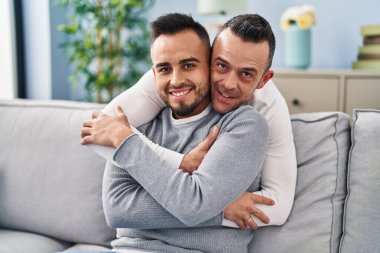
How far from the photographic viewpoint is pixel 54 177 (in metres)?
1.54

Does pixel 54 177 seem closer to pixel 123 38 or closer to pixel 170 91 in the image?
pixel 170 91

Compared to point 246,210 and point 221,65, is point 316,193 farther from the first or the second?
point 221,65

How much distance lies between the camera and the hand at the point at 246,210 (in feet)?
3.74

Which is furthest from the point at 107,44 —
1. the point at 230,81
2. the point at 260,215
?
the point at 260,215

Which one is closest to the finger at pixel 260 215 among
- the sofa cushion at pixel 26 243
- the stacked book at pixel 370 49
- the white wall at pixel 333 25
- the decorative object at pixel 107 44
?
the sofa cushion at pixel 26 243

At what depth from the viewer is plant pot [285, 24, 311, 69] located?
278cm

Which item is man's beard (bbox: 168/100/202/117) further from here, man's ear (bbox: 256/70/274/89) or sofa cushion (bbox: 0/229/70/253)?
sofa cushion (bbox: 0/229/70/253)

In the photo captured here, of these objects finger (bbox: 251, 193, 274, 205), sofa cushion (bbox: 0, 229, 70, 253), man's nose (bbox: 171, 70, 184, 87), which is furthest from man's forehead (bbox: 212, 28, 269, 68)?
sofa cushion (bbox: 0, 229, 70, 253)

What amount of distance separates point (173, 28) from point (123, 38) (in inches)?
104

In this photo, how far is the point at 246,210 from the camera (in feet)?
3.78

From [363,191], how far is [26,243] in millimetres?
1093

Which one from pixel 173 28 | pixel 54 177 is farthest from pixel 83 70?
pixel 173 28

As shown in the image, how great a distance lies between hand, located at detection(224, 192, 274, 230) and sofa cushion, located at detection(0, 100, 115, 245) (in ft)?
1.71

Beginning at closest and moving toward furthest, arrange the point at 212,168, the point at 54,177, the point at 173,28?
the point at 212,168
the point at 173,28
the point at 54,177
